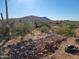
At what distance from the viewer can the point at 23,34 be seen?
2639 centimetres

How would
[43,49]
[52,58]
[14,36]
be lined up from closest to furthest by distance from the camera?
[52,58]
[43,49]
[14,36]

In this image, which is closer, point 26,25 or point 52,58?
point 52,58

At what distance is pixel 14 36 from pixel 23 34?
1372 millimetres

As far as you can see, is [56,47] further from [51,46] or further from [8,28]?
[8,28]

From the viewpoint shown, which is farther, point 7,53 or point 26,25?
point 26,25

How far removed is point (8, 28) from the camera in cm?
2630

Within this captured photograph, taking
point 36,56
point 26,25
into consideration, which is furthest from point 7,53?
point 26,25

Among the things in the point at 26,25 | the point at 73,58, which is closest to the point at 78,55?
the point at 73,58

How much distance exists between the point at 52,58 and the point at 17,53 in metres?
3.06

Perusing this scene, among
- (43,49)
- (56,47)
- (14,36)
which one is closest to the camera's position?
(43,49)

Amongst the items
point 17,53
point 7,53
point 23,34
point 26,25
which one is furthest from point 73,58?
point 26,25

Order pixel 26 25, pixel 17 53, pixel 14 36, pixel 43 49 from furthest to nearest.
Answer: pixel 26 25, pixel 14 36, pixel 43 49, pixel 17 53

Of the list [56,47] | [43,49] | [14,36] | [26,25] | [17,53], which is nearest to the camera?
[17,53]

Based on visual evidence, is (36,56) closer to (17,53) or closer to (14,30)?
(17,53)
